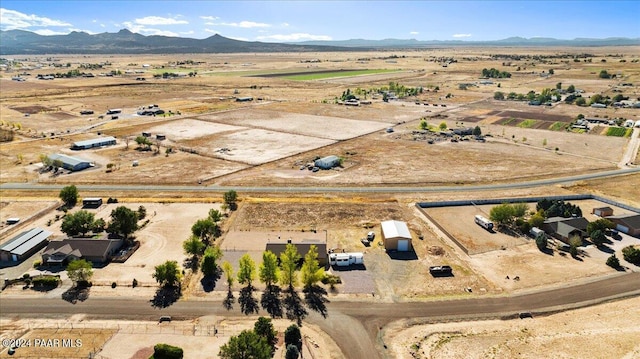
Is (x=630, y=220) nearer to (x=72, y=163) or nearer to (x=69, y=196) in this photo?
(x=69, y=196)

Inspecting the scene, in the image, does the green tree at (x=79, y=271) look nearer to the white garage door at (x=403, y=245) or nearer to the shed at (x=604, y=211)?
the white garage door at (x=403, y=245)

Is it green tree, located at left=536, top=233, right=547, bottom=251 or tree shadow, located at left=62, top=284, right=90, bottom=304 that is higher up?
green tree, located at left=536, top=233, right=547, bottom=251

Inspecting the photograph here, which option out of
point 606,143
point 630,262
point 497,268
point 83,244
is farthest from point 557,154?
point 83,244

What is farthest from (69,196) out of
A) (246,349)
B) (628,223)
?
(628,223)

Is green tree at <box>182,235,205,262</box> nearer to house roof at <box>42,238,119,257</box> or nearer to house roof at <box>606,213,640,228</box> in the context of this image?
house roof at <box>42,238,119,257</box>

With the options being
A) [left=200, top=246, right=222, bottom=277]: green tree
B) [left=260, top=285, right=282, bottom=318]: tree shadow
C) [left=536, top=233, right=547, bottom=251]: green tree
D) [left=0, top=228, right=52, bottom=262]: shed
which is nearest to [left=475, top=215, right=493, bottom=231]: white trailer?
[left=536, top=233, right=547, bottom=251]: green tree

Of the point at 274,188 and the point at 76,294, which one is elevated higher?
the point at 274,188

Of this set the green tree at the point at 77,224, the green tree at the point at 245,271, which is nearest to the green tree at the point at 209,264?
the green tree at the point at 245,271
